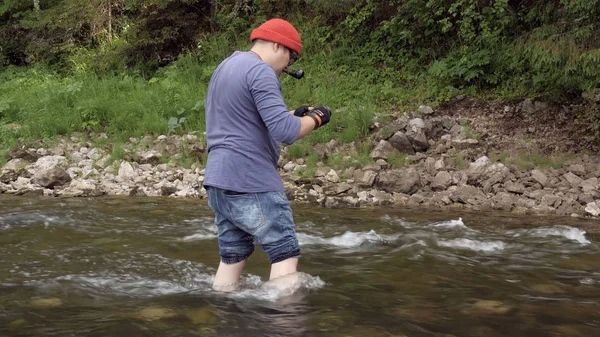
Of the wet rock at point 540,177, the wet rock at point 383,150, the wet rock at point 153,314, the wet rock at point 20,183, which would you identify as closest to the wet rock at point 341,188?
the wet rock at point 383,150

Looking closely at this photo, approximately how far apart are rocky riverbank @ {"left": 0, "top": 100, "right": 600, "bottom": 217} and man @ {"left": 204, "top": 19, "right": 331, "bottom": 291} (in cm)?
511

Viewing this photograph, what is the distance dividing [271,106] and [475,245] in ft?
11.2

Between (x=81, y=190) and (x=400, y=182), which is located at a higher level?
(x=400, y=182)

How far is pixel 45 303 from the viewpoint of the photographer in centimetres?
425

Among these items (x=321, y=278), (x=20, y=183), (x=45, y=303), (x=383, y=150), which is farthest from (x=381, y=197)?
(x=20, y=183)

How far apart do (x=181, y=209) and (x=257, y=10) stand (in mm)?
9728

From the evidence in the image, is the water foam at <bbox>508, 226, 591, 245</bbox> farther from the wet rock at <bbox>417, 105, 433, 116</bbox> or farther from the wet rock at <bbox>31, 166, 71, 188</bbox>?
the wet rock at <bbox>31, 166, 71, 188</bbox>

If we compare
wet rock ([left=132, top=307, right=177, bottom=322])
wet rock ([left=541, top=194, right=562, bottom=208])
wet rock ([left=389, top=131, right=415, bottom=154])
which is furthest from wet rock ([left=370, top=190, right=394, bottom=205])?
wet rock ([left=132, top=307, right=177, bottom=322])

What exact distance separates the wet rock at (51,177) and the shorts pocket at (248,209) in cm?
753

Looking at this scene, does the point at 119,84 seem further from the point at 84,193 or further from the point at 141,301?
the point at 141,301

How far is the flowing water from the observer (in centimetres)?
386

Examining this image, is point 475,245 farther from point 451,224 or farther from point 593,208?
point 593,208

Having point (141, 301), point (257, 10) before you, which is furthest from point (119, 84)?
point (141, 301)

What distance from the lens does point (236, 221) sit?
3.97 m
